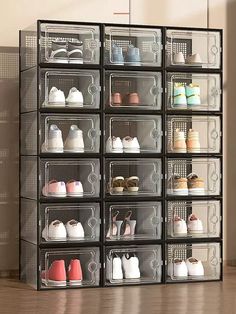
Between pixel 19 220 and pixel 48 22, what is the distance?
6.05 feet

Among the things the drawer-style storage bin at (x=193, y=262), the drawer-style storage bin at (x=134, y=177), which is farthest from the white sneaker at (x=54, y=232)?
the drawer-style storage bin at (x=193, y=262)

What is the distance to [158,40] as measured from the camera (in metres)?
8.13

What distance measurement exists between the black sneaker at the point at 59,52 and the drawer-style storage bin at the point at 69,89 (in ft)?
0.34

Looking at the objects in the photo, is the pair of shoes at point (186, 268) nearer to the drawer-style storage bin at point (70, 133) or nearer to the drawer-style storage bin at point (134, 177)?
the drawer-style storage bin at point (134, 177)

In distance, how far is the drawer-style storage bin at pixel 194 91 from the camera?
8172mm

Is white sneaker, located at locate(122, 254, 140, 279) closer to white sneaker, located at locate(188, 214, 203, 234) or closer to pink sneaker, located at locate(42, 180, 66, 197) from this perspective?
white sneaker, located at locate(188, 214, 203, 234)

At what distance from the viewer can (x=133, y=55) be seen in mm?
8086

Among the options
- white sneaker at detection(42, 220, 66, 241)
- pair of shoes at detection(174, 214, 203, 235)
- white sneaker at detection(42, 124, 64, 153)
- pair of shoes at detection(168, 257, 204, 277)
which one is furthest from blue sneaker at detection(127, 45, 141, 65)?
pair of shoes at detection(168, 257, 204, 277)

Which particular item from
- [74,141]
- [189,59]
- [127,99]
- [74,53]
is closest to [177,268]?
[74,141]

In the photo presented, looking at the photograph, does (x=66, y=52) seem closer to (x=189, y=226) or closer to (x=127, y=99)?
(x=127, y=99)

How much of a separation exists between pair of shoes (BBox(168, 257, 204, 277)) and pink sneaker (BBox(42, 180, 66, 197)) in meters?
1.20

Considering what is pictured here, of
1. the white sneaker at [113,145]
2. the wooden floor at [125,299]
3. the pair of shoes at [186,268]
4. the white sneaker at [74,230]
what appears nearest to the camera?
the wooden floor at [125,299]

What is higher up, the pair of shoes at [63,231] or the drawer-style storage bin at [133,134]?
the drawer-style storage bin at [133,134]

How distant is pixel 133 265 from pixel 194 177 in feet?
3.19
